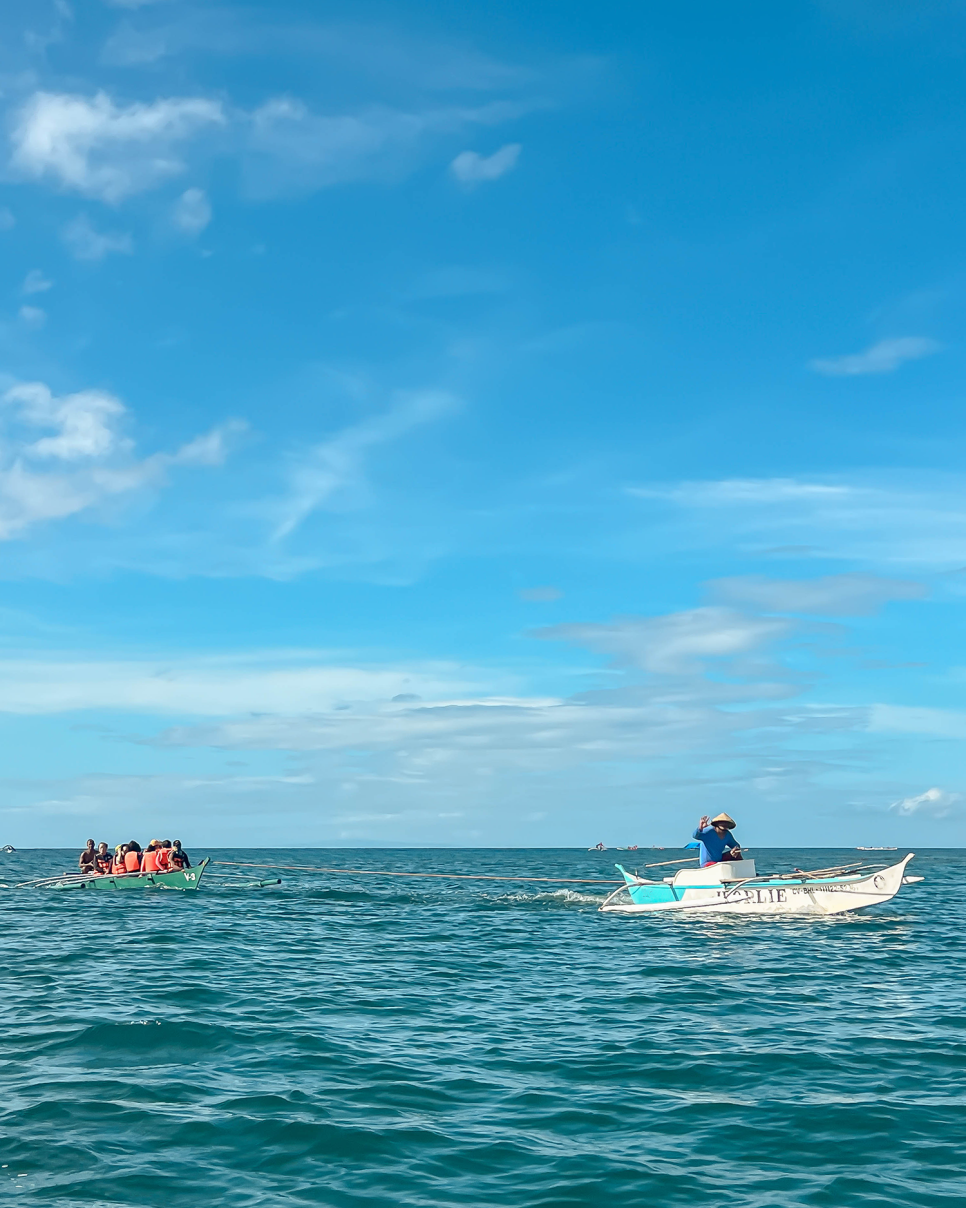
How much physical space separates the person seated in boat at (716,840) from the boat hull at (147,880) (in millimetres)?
22058

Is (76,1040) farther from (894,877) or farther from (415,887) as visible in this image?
(415,887)

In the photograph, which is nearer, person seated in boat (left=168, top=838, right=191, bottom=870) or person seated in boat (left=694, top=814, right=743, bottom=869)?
person seated in boat (left=694, top=814, right=743, bottom=869)

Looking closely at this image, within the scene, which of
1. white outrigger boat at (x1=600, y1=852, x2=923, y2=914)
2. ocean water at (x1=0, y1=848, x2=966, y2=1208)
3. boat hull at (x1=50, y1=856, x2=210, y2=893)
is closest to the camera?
ocean water at (x1=0, y1=848, x2=966, y2=1208)

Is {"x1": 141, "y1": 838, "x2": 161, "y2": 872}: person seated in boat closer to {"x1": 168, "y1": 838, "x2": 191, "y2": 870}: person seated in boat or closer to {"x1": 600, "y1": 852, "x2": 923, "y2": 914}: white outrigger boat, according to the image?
{"x1": 168, "y1": 838, "x2": 191, "y2": 870}: person seated in boat

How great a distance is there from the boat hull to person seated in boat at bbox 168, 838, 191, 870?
376 millimetres

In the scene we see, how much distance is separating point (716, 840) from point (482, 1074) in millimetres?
20076

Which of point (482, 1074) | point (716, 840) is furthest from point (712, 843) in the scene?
point (482, 1074)

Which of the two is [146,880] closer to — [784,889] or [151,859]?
[151,859]

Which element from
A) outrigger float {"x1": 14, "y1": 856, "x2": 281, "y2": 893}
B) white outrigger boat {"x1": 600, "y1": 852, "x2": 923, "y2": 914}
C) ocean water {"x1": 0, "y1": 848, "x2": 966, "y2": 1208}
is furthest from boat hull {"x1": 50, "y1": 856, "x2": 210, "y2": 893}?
white outrigger boat {"x1": 600, "y1": 852, "x2": 923, "y2": 914}

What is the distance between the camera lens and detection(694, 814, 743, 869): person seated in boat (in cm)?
3150

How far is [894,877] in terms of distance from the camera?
3106 centimetres

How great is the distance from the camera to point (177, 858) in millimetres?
44188

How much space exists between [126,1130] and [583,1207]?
15.9 ft

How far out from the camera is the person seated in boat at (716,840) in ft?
103
